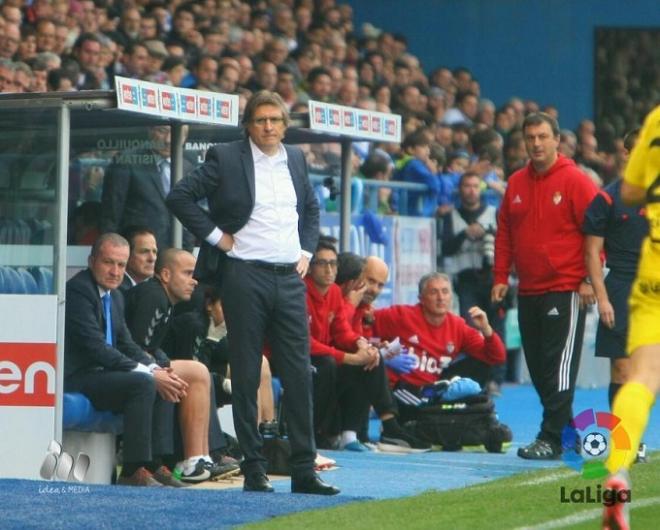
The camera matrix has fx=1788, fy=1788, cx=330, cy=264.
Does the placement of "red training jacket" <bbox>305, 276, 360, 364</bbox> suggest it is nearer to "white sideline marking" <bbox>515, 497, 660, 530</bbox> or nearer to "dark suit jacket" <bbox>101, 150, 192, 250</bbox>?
"dark suit jacket" <bbox>101, 150, 192, 250</bbox>

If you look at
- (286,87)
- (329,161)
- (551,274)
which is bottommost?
(551,274)

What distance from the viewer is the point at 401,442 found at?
40.3 ft

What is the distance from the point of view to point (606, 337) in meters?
10.6

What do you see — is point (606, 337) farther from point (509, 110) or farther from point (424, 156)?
point (509, 110)

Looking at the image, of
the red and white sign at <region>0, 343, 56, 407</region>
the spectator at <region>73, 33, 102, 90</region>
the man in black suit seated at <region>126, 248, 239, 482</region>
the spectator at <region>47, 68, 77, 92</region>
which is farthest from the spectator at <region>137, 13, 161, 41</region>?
the red and white sign at <region>0, 343, 56, 407</region>

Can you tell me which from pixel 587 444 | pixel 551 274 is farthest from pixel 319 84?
pixel 587 444

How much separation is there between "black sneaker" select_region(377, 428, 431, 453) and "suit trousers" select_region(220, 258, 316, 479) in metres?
3.12

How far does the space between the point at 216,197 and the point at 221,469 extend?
1751mm

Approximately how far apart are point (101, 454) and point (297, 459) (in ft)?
5.33

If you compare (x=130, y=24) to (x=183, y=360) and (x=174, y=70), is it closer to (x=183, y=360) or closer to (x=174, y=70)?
(x=174, y=70)

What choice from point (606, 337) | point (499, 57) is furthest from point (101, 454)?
point (499, 57)

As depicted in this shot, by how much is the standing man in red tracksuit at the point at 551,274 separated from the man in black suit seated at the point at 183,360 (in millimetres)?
2045

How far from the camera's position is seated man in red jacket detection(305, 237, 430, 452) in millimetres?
12109

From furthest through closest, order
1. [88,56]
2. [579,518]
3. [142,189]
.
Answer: [88,56], [142,189], [579,518]
